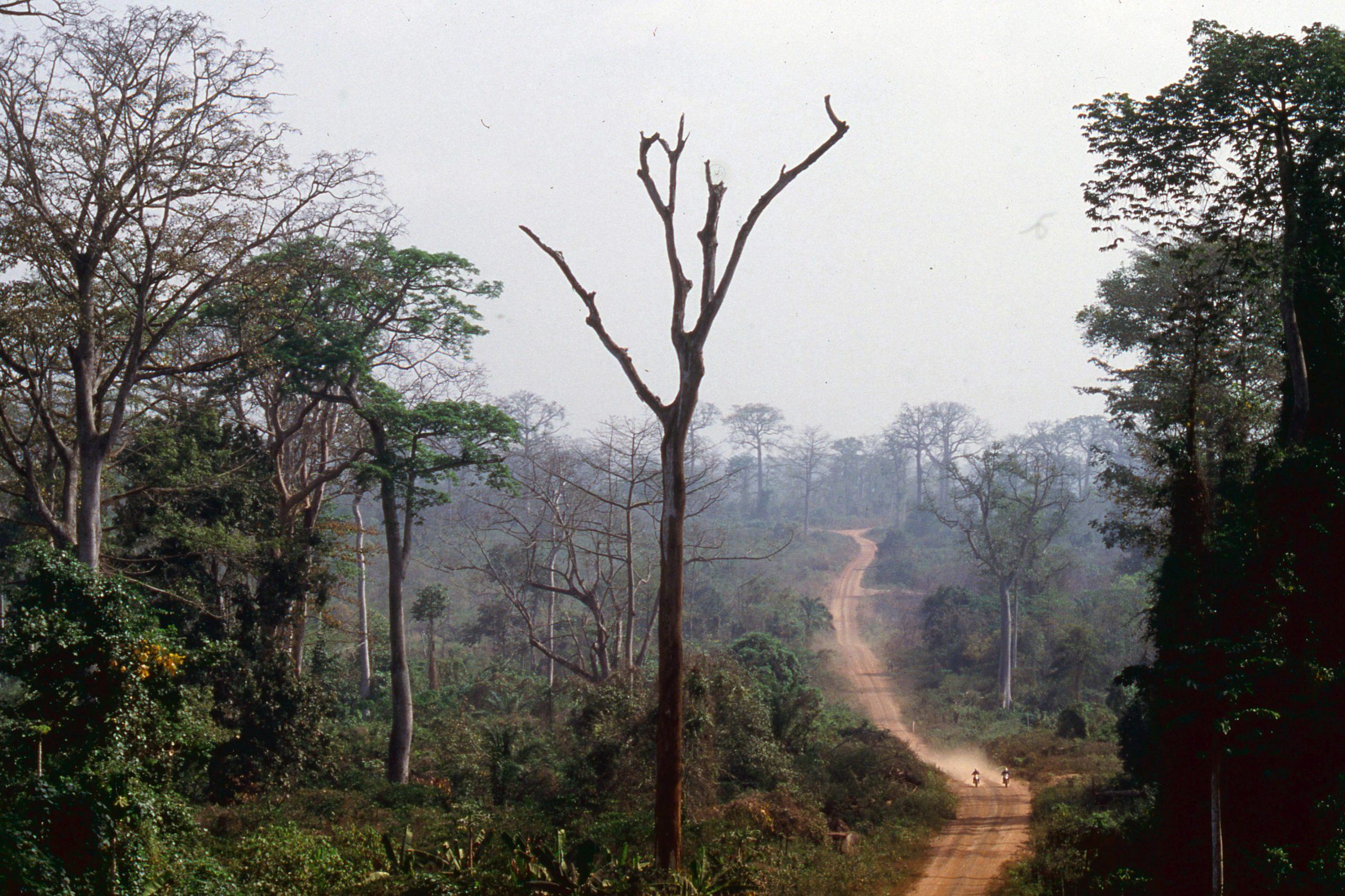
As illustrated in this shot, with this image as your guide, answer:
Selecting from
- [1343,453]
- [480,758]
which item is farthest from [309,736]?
[1343,453]

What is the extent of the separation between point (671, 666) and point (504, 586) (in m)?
14.4

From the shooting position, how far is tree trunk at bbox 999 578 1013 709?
33.6m

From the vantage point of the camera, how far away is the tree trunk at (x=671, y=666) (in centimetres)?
909

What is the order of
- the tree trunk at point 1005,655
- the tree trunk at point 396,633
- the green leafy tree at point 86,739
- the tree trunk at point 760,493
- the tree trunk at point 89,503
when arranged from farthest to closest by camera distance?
1. the tree trunk at point 760,493
2. the tree trunk at point 1005,655
3. the tree trunk at point 396,633
4. the tree trunk at point 89,503
5. the green leafy tree at point 86,739

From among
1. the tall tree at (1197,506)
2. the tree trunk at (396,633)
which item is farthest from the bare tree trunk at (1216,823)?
the tree trunk at (396,633)

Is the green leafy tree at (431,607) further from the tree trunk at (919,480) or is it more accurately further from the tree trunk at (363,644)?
the tree trunk at (919,480)

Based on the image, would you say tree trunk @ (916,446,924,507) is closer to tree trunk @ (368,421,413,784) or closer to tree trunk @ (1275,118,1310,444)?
tree trunk @ (368,421,413,784)

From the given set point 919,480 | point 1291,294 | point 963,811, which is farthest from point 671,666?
point 919,480

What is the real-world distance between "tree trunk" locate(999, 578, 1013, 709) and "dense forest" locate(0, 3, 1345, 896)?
4.67 meters

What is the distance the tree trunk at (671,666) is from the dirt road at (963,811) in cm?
550

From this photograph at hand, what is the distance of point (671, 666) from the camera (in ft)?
29.9

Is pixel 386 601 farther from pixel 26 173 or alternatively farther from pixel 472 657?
pixel 26 173

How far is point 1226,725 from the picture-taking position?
9.52 metres

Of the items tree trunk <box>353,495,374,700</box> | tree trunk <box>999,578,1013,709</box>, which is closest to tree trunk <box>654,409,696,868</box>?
tree trunk <box>353,495,374,700</box>
